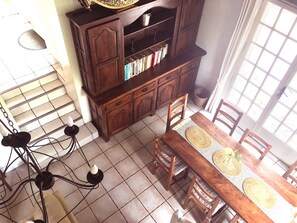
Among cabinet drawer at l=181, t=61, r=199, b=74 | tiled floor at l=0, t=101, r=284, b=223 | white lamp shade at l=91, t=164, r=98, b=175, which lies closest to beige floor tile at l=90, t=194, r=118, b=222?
tiled floor at l=0, t=101, r=284, b=223

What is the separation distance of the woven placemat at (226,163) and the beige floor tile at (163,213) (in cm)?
93

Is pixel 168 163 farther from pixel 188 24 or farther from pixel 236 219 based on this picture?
pixel 188 24

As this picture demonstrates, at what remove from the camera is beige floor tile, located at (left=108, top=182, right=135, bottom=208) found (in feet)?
11.0

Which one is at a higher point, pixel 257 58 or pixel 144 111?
pixel 257 58

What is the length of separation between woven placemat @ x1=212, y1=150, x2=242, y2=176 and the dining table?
0.02 metres

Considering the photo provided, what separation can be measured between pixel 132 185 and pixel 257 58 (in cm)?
248

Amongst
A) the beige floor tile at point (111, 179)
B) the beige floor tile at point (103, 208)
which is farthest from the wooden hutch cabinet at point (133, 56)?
the beige floor tile at point (103, 208)

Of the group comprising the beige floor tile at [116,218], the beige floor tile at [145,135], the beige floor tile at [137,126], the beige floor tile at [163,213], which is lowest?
the beige floor tile at [116,218]

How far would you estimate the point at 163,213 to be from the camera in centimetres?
326

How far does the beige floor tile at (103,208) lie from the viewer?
322cm

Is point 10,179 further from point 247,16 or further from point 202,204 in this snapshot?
point 247,16

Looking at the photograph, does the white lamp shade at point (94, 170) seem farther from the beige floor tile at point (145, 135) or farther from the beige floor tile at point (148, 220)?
the beige floor tile at point (145, 135)

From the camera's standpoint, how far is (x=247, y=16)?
10.5 feet

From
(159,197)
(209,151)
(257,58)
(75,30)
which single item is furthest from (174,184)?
(75,30)
